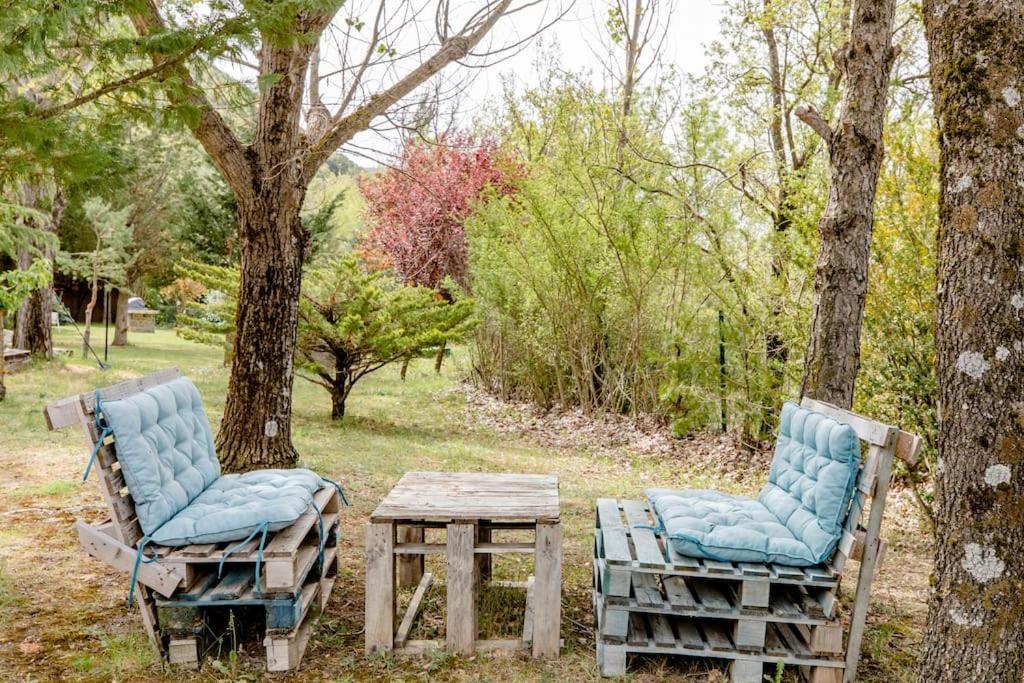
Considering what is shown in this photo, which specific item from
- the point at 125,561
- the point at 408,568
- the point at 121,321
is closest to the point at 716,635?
the point at 408,568

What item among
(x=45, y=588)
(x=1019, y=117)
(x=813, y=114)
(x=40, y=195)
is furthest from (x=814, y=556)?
(x=40, y=195)

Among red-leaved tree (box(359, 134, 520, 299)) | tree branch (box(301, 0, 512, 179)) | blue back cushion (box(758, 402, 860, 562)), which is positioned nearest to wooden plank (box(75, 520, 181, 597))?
blue back cushion (box(758, 402, 860, 562))

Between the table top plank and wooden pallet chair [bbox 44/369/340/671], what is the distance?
Answer: 0.41 meters

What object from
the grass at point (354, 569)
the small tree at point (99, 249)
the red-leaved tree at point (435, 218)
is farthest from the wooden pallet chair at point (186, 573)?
the small tree at point (99, 249)

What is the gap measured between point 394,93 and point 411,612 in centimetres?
326

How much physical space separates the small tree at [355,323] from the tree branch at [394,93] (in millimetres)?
2923

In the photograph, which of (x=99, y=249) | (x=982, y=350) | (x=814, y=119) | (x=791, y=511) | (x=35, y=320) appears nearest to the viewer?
(x=982, y=350)

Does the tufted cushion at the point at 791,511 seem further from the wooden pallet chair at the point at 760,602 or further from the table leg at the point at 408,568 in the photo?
the table leg at the point at 408,568

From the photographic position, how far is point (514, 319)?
397 inches

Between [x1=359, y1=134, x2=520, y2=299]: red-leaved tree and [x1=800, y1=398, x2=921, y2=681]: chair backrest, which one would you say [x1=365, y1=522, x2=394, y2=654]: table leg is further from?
[x1=359, y1=134, x2=520, y2=299]: red-leaved tree

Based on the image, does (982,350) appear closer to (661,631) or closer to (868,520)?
(868,520)

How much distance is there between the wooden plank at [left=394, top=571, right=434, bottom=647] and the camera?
2.90 metres

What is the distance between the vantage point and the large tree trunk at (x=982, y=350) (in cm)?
193

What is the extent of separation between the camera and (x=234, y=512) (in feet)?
8.84
